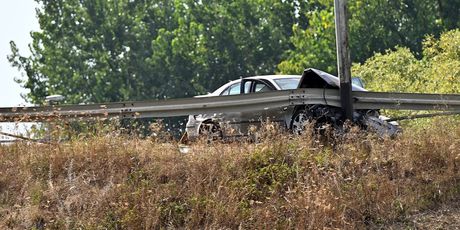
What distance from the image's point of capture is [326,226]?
789 cm

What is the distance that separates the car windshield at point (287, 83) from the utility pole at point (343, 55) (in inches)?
82.8

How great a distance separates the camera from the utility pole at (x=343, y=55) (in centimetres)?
1103

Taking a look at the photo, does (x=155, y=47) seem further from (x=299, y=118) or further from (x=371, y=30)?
(x=299, y=118)

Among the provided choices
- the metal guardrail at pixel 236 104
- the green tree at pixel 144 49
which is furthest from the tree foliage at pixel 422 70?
the green tree at pixel 144 49

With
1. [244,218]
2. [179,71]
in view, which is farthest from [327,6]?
[244,218]

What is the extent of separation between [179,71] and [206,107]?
50.5 meters

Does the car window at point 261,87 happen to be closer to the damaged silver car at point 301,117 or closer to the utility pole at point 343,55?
the damaged silver car at point 301,117

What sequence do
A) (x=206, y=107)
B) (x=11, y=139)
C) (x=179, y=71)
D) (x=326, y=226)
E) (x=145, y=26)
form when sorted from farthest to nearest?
(x=145, y=26) < (x=179, y=71) < (x=206, y=107) < (x=11, y=139) < (x=326, y=226)

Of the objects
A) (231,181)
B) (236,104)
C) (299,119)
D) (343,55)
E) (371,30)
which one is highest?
(371,30)

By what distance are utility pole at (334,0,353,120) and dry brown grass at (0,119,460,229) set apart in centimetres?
111

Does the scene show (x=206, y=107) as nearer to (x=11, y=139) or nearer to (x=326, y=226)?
(x=11, y=139)

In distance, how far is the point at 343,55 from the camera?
36.2 ft

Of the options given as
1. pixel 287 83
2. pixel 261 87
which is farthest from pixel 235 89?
pixel 287 83

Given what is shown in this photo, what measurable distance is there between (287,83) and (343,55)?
2331mm
